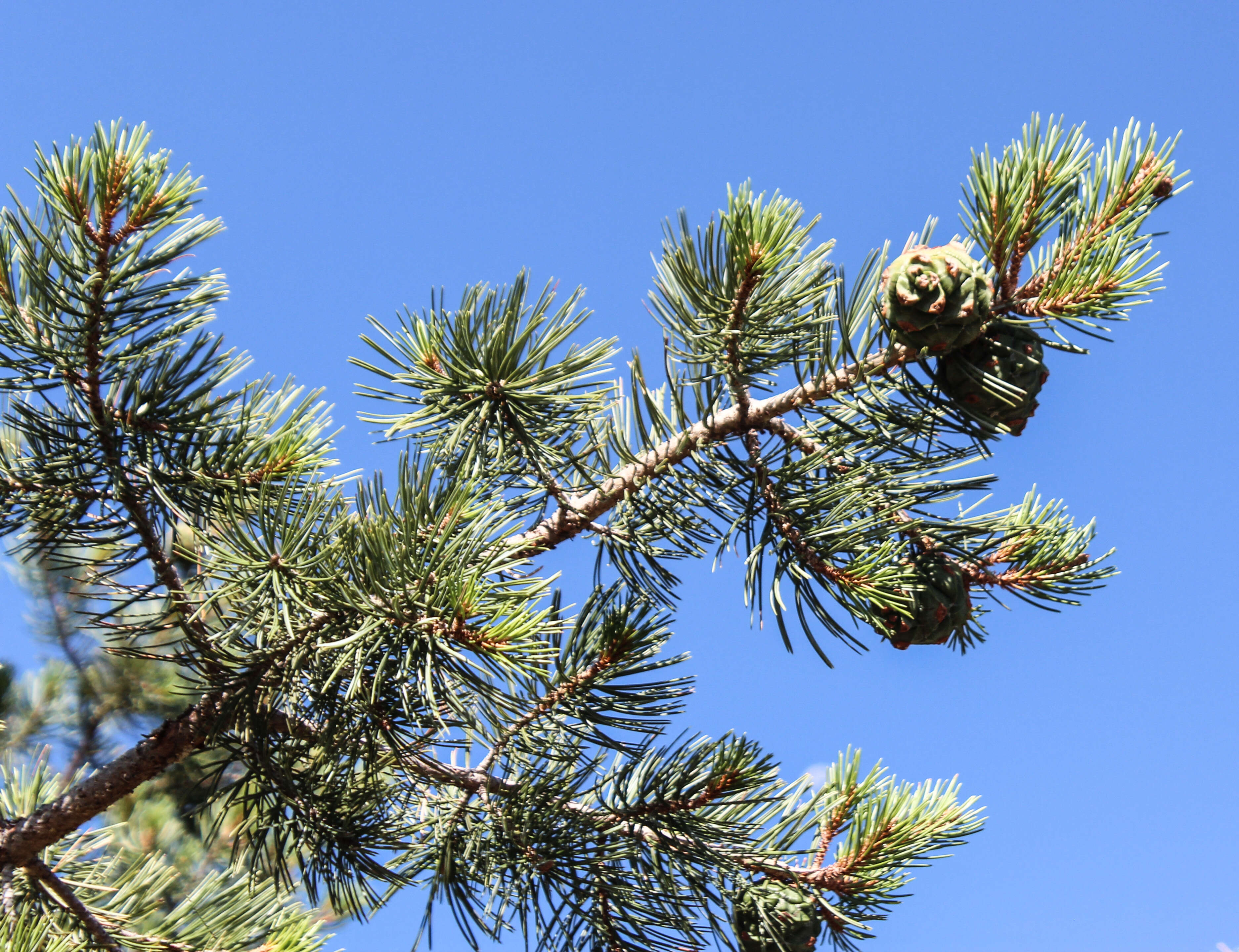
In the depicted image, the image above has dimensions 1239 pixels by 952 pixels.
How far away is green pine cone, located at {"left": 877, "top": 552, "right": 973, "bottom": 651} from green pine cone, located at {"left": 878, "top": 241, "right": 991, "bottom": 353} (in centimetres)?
29

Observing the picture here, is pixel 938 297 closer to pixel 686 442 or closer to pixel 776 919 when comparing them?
pixel 686 442

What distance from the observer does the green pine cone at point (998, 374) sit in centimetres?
98

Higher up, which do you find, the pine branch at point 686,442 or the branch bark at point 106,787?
the pine branch at point 686,442

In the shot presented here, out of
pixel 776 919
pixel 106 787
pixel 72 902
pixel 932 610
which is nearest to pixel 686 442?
pixel 932 610

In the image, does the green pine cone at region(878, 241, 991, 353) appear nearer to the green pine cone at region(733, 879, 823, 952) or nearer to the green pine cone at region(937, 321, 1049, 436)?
the green pine cone at region(937, 321, 1049, 436)

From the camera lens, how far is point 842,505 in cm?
106

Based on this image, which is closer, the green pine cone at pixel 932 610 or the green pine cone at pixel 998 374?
the green pine cone at pixel 998 374

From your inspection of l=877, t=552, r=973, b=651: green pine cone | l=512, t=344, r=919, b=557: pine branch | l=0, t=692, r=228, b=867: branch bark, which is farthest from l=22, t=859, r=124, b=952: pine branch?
l=877, t=552, r=973, b=651: green pine cone

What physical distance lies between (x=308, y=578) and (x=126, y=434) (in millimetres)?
368

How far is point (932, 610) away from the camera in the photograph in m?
1.10

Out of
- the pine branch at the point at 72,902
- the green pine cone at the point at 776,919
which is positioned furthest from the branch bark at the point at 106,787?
the green pine cone at the point at 776,919

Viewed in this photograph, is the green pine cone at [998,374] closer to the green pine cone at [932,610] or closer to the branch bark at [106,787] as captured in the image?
the green pine cone at [932,610]

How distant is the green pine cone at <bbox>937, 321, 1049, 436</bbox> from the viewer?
38.6 inches

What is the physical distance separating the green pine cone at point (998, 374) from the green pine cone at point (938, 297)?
1.6 inches
